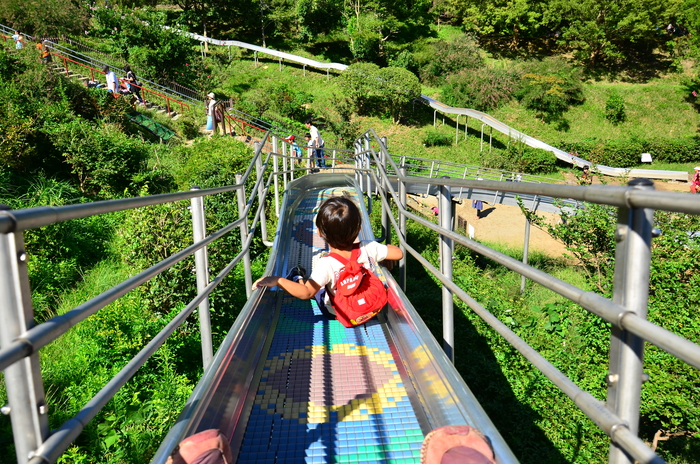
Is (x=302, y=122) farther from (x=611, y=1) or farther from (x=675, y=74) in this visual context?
(x=675, y=74)

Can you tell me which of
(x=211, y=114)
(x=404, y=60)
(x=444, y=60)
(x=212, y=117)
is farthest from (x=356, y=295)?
(x=444, y=60)

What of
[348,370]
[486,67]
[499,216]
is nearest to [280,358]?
[348,370]

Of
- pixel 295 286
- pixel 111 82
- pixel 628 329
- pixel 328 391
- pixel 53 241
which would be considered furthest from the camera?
pixel 111 82

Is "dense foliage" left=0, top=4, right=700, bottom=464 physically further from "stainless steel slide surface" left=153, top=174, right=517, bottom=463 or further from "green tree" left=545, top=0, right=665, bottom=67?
A: "green tree" left=545, top=0, right=665, bottom=67

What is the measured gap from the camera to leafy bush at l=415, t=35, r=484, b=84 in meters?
27.9

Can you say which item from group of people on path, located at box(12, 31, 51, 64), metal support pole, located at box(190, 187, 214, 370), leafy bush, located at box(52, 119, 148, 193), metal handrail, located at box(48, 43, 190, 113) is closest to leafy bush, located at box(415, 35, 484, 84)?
metal handrail, located at box(48, 43, 190, 113)

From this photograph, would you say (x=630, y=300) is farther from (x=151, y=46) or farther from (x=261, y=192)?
(x=151, y=46)

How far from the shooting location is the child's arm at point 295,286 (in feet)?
8.93

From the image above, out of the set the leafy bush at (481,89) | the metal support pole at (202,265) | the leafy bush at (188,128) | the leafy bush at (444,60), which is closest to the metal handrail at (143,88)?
the leafy bush at (188,128)

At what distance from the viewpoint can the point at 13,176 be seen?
948 centimetres

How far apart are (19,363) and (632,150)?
89.1ft

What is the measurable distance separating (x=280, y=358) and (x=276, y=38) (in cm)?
3217

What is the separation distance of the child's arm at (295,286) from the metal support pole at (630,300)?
196 centimetres

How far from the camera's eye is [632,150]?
2336cm
